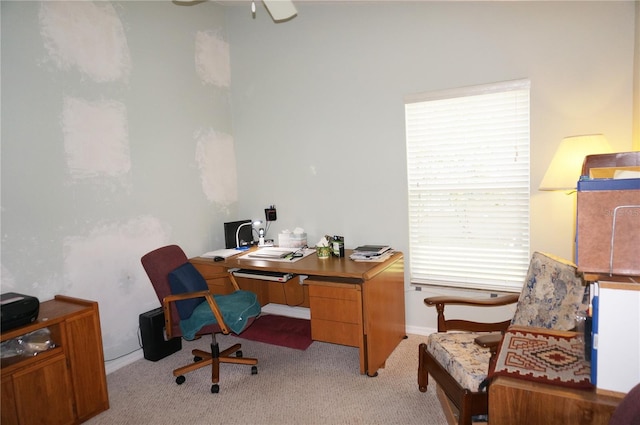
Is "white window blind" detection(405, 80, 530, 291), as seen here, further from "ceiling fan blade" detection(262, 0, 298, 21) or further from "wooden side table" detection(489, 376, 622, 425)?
"wooden side table" detection(489, 376, 622, 425)

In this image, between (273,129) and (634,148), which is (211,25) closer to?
(273,129)

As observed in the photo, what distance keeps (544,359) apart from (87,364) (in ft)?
8.50

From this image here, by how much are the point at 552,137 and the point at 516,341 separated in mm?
1710

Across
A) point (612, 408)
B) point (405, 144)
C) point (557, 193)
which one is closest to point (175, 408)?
point (612, 408)

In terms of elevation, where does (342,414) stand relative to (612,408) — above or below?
below

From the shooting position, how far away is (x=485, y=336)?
7.64ft

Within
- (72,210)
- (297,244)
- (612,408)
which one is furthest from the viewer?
(297,244)

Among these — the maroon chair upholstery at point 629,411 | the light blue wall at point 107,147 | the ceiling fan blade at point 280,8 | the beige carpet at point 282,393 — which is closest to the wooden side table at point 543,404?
the maroon chair upholstery at point 629,411

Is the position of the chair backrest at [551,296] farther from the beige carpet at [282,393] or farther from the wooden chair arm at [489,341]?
the beige carpet at [282,393]

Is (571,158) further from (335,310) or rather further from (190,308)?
(190,308)

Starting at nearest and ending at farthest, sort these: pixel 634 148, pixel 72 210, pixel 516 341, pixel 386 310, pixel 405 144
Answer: pixel 516 341 < pixel 634 148 < pixel 72 210 < pixel 386 310 < pixel 405 144

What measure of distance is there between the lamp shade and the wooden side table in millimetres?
1417

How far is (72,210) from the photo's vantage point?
9.26 feet

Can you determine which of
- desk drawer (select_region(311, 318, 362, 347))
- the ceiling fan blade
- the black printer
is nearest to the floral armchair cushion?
desk drawer (select_region(311, 318, 362, 347))
